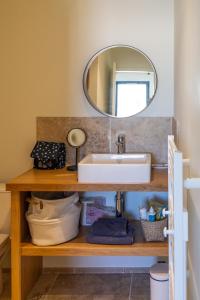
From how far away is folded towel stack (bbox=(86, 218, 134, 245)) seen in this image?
2.33 meters

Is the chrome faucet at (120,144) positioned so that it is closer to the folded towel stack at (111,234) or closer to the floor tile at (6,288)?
the folded towel stack at (111,234)

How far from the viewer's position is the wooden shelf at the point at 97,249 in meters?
2.28

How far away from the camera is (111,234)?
7.72ft

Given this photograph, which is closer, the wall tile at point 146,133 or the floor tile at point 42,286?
the floor tile at point 42,286

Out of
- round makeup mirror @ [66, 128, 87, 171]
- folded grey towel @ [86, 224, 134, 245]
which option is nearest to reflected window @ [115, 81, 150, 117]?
round makeup mirror @ [66, 128, 87, 171]

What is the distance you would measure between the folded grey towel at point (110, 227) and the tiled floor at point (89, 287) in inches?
19.2

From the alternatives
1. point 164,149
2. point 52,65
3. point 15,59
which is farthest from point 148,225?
point 15,59

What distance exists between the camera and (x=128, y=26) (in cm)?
279

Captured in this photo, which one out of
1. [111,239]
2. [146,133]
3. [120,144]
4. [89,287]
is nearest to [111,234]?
[111,239]

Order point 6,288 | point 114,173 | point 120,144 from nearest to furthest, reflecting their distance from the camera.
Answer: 1. point 114,173
2. point 6,288
3. point 120,144

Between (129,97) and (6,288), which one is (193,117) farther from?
(6,288)

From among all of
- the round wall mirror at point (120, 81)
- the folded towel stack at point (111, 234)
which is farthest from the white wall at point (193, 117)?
the round wall mirror at point (120, 81)

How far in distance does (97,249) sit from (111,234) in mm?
132

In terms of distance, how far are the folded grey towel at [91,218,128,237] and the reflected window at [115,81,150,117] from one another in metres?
0.81
